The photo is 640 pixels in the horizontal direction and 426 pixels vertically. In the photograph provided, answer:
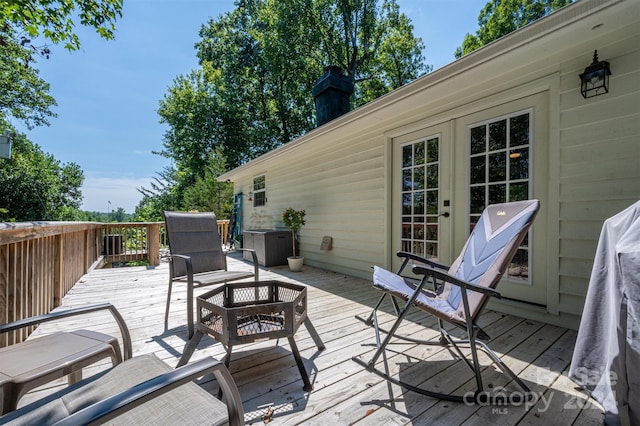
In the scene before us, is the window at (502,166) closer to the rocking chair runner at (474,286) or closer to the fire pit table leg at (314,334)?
the rocking chair runner at (474,286)

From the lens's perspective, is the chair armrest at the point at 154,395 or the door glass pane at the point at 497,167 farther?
the door glass pane at the point at 497,167

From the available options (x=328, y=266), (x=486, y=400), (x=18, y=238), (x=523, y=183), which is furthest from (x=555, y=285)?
(x=18, y=238)

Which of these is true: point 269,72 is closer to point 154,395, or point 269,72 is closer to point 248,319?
point 248,319

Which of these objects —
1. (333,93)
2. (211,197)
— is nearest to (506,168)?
(333,93)

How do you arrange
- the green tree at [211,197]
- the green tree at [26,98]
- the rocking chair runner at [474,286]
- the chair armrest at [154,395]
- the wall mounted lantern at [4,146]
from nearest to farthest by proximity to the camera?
the chair armrest at [154,395], the rocking chair runner at [474,286], the wall mounted lantern at [4,146], the green tree at [26,98], the green tree at [211,197]

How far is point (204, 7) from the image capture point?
49.7 feet

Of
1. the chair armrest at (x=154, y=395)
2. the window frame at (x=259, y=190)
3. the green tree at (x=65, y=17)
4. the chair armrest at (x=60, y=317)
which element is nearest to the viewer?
the chair armrest at (x=154, y=395)

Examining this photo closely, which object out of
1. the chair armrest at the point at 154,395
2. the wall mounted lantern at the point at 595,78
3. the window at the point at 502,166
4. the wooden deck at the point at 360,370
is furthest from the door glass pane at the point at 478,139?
the chair armrest at the point at 154,395

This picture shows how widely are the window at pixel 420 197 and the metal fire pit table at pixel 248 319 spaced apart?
220 centimetres

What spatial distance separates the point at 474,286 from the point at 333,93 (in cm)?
574

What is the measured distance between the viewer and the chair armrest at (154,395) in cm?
58

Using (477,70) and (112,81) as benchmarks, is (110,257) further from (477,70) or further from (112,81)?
(112,81)

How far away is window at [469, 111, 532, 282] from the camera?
2762 millimetres

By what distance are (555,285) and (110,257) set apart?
8.15 meters
